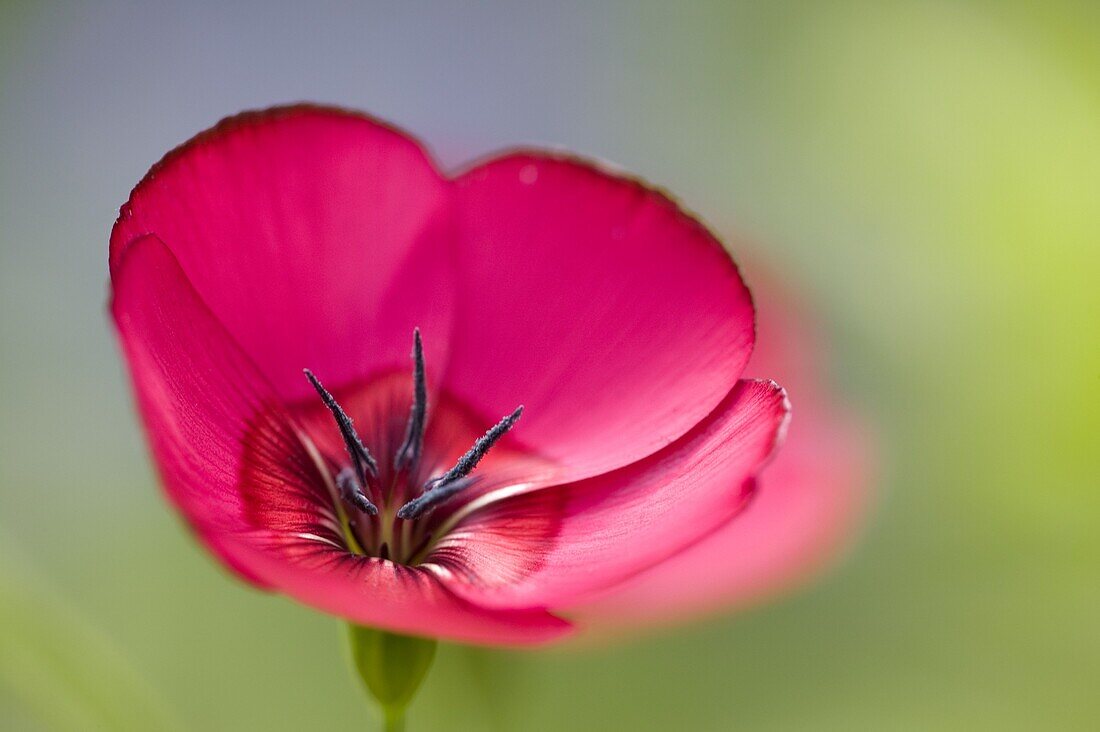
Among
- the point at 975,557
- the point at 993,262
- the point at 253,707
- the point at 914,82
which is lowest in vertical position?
the point at 253,707

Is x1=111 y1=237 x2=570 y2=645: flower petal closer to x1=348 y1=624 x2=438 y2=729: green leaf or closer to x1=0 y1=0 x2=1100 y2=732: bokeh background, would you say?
x1=348 y1=624 x2=438 y2=729: green leaf

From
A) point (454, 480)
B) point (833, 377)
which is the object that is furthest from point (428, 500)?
point (833, 377)

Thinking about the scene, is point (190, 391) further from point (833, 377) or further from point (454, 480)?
point (833, 377)

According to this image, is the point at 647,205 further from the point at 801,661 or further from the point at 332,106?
the point at 801,661

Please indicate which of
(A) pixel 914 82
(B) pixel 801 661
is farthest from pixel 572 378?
(A) pixel 914 82

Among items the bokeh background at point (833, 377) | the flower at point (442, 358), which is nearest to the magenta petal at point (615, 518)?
the flower at point (442, 358)

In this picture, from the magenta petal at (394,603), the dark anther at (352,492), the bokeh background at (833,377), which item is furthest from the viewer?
the bokeh background at (833,377)

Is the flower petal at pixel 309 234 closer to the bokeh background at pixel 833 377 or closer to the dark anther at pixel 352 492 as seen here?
the dark anther at pixel 352 492

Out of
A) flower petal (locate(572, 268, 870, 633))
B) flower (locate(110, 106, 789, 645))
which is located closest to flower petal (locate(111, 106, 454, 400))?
flower (locate(110, 106, 789, 645))
